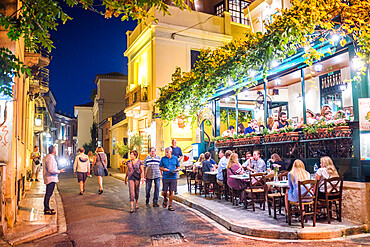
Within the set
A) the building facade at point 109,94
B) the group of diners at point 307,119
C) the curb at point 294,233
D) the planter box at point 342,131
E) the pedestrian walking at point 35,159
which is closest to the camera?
the curb at point 294,233

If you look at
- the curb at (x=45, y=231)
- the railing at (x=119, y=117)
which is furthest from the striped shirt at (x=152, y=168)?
the railing at (x=119, y=117)

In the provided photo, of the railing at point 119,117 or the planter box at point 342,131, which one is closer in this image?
the planter box at point 342,131

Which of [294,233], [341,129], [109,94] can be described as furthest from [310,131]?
[109,94]

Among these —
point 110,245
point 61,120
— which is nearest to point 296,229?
point 110,245

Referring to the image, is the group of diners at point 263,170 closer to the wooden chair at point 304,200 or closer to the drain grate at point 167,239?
the wooden chair at point 304,200

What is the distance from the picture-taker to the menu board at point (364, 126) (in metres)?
7.33

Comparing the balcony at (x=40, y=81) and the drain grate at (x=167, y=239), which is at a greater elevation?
the balcony at (x=40, y=81)

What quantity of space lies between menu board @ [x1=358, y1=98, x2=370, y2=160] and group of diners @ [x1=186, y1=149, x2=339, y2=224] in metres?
0.73

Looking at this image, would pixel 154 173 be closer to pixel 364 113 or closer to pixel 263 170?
pixel 263 170

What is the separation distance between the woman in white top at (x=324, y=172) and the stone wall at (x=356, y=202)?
0.45 metres

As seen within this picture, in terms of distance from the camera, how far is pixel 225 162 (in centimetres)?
1107

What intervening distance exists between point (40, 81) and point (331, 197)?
674 inches

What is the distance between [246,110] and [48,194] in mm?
13713

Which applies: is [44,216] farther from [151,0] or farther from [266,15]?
[266,15]
